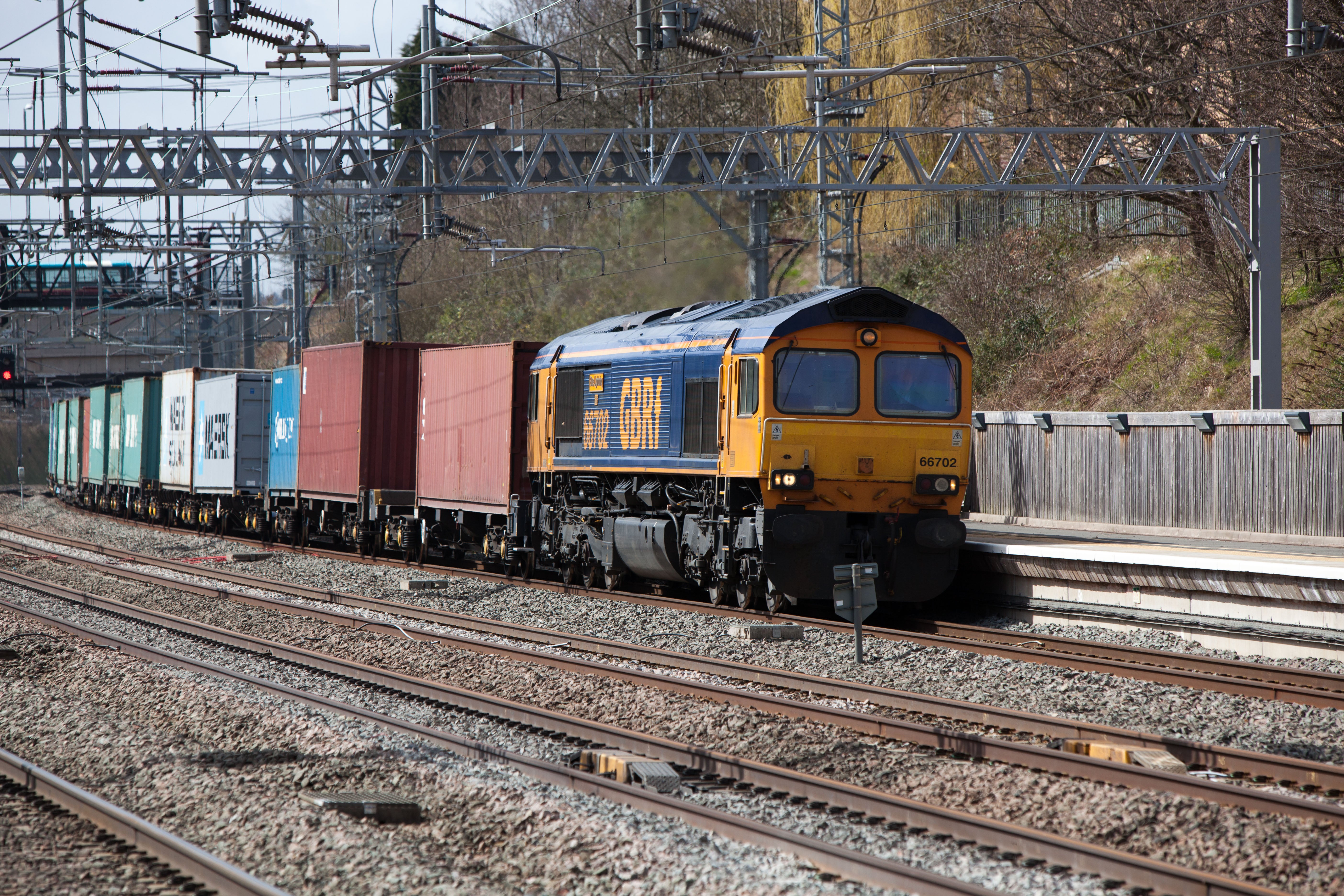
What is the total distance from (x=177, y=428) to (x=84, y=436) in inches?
592

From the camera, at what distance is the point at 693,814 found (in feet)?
23.4

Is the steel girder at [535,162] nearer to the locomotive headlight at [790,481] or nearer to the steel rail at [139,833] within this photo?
the locomotive headlight at [790,481]

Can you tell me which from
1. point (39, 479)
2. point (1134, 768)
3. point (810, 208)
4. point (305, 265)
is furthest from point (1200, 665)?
point (39, 479)

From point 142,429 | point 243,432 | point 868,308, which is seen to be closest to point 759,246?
point 868,308

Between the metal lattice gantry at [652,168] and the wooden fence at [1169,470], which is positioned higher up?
the metal lattice gantry at [652,168]

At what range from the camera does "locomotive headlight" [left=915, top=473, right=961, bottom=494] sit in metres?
15.1

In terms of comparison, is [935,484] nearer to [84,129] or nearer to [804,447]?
[804,447]

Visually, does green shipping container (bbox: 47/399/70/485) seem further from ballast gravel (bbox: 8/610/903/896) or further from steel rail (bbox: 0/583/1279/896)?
ballast gravel (bbox: 8/610/903/896)

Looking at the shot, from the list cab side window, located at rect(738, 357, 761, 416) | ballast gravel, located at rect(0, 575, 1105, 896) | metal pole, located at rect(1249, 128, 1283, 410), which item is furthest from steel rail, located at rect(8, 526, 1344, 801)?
metal pole, located at rect(1249, 128, 1283, 410)

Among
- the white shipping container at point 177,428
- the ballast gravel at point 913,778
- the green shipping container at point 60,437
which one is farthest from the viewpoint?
the green shipping container at point 60,437

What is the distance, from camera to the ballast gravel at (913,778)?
21.2 feet

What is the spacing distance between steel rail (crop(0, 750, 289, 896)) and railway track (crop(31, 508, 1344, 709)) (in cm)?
772

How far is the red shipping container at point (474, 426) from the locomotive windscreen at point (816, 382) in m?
6.67

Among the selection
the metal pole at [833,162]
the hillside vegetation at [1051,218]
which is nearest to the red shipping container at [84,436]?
the hillside vegetation at [1051,218]
